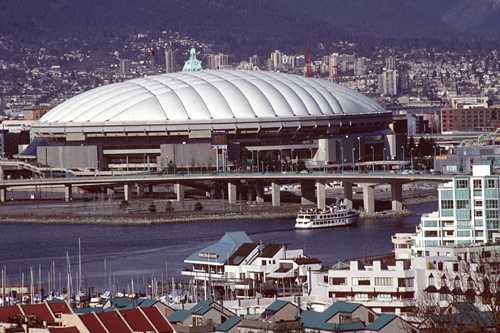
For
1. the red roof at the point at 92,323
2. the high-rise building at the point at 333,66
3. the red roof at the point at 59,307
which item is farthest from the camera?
the high-rise building at the point at 333,66

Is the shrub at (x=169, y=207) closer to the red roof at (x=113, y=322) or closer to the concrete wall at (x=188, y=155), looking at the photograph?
the concrete wall at (x=188, y=155)

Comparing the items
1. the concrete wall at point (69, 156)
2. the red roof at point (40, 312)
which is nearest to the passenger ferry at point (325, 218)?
the concrete wall at point (69, 156)

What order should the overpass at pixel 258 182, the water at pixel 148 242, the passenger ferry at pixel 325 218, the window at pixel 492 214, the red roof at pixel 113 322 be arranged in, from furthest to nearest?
1. the overpass at pixel 258 182
2. the passenger ferry at pixel 325 218
3. the water at pixel 148 242
4. the window at pixel 492 214
5. the red roof at pixel 113 322

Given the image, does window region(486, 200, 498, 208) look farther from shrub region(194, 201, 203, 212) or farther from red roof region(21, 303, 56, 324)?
shrub region(194, 201, 203, 212)

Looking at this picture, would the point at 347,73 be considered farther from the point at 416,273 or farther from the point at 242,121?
the point at 416,273

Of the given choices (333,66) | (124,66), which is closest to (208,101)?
(333,66)

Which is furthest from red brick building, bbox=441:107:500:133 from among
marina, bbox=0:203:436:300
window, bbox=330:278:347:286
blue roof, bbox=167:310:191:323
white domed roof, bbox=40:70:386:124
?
blue roof, bbox=167:310:191:323
